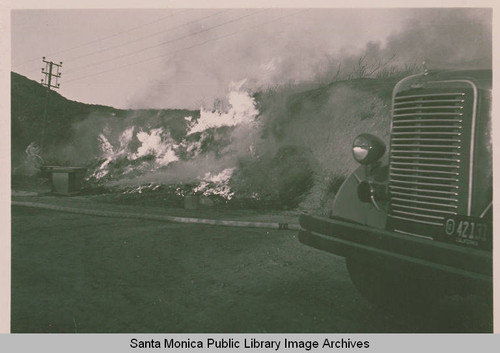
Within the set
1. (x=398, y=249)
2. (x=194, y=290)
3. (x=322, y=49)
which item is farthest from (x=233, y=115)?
(x=398, y=249)

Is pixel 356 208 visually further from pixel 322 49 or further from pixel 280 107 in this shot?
pixel 280 107

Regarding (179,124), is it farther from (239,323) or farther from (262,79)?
(239,323)

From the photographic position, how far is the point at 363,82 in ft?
39.0

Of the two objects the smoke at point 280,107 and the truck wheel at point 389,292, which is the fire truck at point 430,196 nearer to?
the truck wheel at point 389,292

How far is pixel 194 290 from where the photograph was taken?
4.26m

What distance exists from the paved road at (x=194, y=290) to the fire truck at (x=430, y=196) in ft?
2.01

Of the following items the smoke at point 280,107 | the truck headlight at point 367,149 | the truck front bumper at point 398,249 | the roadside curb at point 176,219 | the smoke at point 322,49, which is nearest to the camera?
the truck front bumper at point 398,249

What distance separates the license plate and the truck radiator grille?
0.10m

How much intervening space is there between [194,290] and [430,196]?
2.46m

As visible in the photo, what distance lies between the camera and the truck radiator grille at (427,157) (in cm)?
301

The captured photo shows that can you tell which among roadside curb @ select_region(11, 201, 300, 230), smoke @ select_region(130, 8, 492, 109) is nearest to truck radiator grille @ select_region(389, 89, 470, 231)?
smoke @ select_region(130, 8, 492, 109)

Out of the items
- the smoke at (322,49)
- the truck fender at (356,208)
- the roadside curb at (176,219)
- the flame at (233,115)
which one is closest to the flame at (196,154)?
the flame at (233,115)

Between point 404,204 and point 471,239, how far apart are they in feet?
2.25

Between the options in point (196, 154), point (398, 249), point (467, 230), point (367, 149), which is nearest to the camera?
point (467, 230)
